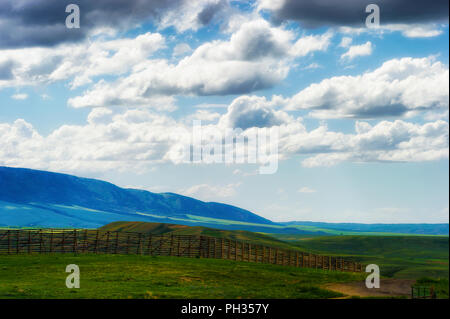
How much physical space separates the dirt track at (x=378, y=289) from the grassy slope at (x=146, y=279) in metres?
1.86

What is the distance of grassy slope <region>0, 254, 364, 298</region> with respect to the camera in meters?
37.0

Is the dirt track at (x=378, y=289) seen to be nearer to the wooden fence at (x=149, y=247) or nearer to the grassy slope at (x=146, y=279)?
the grassy slope at (x=146, y=279)

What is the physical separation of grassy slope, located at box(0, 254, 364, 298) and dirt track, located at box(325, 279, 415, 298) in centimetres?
186

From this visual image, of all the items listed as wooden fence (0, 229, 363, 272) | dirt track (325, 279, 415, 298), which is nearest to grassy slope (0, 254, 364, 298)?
dirt track (325, 279, 415, 298)

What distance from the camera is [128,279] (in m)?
44.6

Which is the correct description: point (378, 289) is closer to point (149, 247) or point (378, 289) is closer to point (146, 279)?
point (146, 279)

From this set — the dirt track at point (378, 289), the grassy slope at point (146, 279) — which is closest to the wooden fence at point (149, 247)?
the grassy slope at point (146, 279)

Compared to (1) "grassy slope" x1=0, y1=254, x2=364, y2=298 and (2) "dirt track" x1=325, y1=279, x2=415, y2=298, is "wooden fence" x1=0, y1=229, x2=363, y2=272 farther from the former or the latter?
(2) "dirt track" x1=325, y1=279, x2=415, y2=298

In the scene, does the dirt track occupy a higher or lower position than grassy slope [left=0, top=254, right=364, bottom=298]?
lower

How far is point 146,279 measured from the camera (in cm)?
4478
